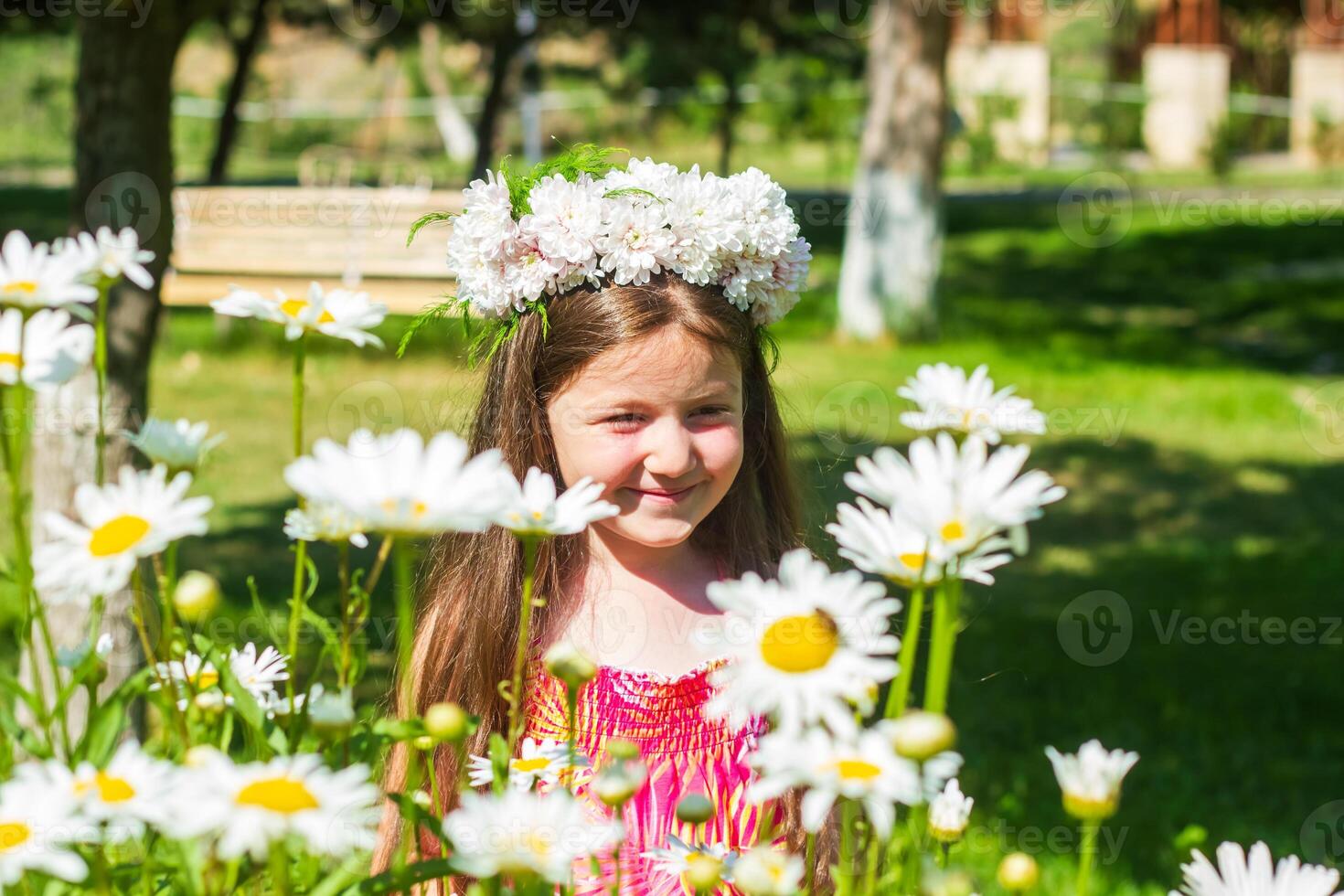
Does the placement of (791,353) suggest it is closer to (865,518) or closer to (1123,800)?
(1123,800)

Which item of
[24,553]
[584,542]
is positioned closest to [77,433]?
[584,542]

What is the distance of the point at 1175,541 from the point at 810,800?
5452mm

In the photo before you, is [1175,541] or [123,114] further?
[1175,541]

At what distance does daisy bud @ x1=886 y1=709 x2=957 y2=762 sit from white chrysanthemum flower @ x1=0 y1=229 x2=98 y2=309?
21.0 inches

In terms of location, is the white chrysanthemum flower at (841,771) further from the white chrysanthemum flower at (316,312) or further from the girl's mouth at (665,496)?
the girl's mouth at (665,496)

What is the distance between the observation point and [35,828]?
2.43 ft

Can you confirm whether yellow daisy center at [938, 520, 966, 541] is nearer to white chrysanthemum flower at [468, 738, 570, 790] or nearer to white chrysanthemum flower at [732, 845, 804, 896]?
white chrysanthemum flower at [732, 845, 804, 896]

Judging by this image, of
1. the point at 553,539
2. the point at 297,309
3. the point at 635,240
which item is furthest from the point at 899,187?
the point at 297,309

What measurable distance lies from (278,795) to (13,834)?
138 millimetres

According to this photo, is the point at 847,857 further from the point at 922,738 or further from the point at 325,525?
the point at 325,525

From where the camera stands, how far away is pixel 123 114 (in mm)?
2875

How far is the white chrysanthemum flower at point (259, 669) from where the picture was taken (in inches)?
47.0

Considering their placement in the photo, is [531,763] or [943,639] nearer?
[943,639]

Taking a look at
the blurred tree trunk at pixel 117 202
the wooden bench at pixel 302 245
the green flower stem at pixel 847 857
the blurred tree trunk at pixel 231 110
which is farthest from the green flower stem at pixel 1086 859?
the blurred tree trunk at pixel 231 110
